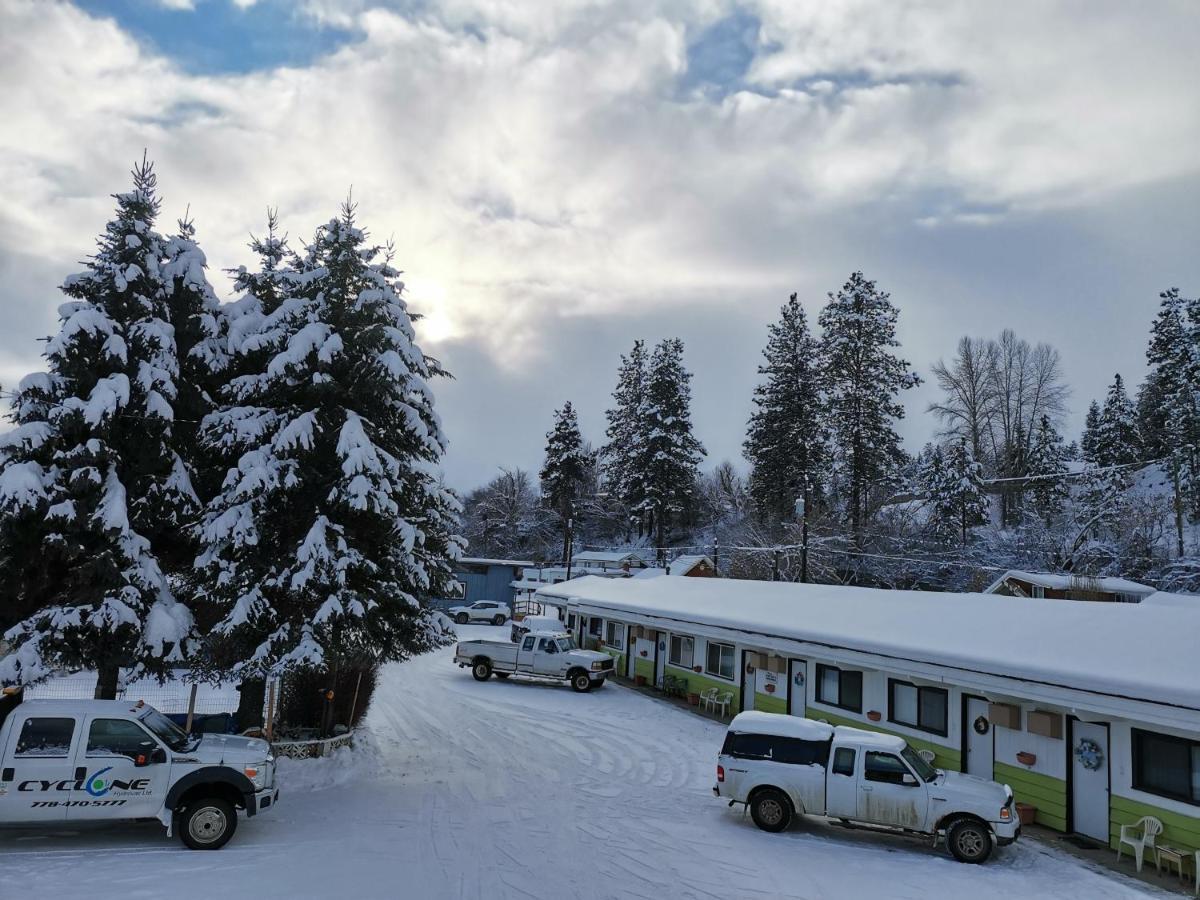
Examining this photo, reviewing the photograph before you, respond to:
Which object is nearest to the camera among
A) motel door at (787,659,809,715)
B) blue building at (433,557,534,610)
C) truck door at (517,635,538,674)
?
motel door at (787,659,809,715)

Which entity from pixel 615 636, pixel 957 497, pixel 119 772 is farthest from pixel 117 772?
pixel 957 497

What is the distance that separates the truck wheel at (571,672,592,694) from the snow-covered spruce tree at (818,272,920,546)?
30.1 m

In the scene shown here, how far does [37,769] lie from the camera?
33.3 ft

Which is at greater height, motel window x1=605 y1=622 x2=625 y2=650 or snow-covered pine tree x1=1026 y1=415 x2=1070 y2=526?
snow-covered pine tree x1=1026 y1=415 x2=1070 y2=526

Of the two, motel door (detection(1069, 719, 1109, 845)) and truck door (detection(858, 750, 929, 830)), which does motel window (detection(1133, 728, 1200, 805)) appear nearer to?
motel door (detection(1069, 719, 1109, 845))

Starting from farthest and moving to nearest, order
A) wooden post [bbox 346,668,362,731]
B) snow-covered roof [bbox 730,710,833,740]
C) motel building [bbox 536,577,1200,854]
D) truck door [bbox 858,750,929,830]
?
1. wooden post [bbox 346,668,362,731]
2. snow-covered roof [bbox 730,710,833,740]
3. truck door [bbox 858,750,929,830]
4. motel building [bbox 536,577,1200,854]

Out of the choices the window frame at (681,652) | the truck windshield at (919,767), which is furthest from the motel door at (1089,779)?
the window frame at (681,652)

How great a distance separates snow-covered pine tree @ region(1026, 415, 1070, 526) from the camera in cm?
5875

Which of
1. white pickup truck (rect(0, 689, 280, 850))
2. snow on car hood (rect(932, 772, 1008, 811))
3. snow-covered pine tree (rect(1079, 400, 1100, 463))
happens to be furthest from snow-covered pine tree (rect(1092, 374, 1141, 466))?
white pickup truck (rect(0, 689, 280, 850))

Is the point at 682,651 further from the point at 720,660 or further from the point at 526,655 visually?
the point at 526,655

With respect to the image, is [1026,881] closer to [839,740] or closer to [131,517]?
[839,740]

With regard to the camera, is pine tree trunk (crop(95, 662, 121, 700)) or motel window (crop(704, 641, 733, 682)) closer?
pine tree trunk (crop(95, 662, 121, 700))

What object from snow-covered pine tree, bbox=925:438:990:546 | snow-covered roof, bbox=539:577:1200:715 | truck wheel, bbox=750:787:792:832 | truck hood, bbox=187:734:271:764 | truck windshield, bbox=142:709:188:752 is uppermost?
snow-covered pine tree, bbox=925:438:990:546

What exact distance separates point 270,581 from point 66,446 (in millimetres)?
4121
